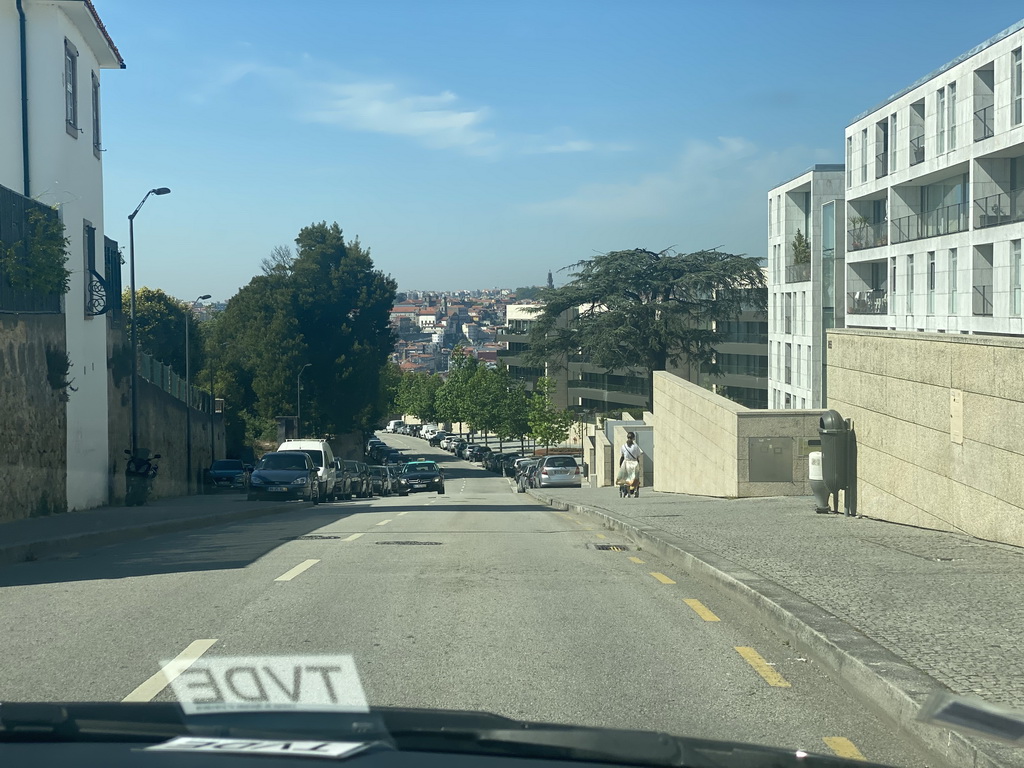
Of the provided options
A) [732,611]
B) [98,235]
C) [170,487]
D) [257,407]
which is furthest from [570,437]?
[732,611]

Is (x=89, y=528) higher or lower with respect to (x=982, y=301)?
lower

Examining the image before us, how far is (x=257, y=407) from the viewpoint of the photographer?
73.0m

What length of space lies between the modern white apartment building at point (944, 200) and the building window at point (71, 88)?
96.1 ft

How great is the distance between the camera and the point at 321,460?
34125mm

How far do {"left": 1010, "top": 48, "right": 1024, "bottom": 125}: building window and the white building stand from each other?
28.5 metres

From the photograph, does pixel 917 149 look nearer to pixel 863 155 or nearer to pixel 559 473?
pixel 863 155

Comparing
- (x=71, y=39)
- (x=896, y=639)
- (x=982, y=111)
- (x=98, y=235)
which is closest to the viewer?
(x=896, y=639)

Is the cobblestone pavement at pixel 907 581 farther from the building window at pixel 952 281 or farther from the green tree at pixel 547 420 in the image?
the green tree at pixel 547 420

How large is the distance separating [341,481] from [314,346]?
36.5 metres

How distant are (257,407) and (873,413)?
197 ft

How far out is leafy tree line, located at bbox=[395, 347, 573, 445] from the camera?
321 feet

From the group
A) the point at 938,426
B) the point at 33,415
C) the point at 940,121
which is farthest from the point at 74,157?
the point at 940,121

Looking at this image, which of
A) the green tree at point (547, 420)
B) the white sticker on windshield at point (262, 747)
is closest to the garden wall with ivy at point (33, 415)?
the white sticker on windshield at point (262, 747)

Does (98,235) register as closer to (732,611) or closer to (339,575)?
(339,575)
